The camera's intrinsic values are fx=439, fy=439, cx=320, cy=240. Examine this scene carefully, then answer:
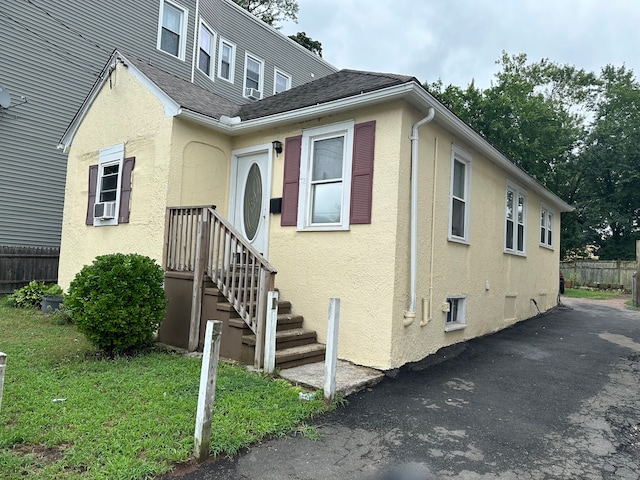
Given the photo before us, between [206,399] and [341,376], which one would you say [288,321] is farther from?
[206,399]

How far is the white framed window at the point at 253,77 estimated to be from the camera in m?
16.2

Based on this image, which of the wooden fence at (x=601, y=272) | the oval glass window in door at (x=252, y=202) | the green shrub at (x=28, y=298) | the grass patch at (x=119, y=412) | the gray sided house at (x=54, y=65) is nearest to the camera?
the grass patch at (x=119, y=412)

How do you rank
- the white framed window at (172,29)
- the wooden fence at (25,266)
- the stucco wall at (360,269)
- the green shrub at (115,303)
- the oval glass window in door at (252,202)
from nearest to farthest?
the green shrub at (115,303)
the stucco wall at (360,269)
the oval glass window in door at (252,202)
the wooden fence at (25,266)
the white framed window at (172,29)

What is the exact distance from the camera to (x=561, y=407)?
4555mm

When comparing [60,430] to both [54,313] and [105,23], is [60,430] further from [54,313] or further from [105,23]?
[105,23]

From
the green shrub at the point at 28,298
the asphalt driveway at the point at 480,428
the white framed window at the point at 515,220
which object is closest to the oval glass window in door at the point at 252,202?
the asphalt driveway at the point at 480,428

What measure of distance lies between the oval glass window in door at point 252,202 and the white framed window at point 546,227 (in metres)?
8.21

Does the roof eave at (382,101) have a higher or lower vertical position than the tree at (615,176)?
lower

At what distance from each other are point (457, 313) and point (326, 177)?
3234mm

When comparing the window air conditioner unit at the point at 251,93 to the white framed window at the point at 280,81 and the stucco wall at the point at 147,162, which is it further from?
the stucco wall at the point at 147,162

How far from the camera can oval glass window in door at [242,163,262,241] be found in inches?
296

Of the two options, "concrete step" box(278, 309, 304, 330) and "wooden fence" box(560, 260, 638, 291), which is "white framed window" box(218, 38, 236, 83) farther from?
"wooden fence" box(560, 260, 638, 291)

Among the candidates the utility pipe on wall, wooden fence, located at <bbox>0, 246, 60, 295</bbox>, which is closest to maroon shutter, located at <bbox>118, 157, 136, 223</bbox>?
wooden fence, located at <bbox>0, 246, 60, 295</bbox>

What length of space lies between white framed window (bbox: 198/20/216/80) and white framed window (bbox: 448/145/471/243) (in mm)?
10333
